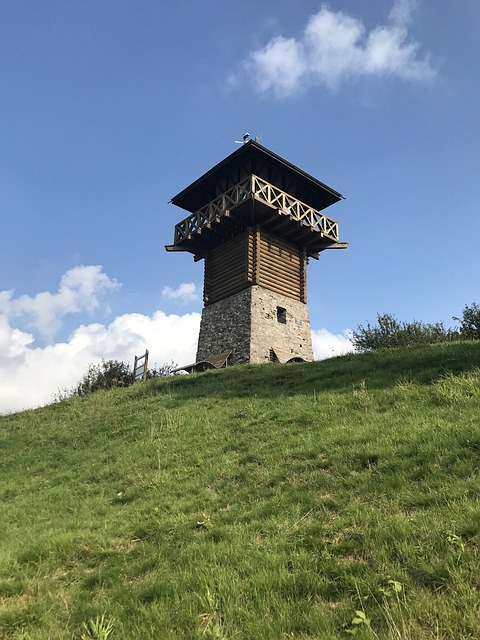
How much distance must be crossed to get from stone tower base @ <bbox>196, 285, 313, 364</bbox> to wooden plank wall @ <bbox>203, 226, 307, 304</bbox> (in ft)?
1.89

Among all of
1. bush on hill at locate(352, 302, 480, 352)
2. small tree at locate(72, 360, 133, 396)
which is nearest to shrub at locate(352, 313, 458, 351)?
bush on hill at locate(352, 302, 480, 352)

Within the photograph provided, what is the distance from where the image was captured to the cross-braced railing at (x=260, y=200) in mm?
22359

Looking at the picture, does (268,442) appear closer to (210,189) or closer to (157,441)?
(157,441)

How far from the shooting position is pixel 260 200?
21859mm

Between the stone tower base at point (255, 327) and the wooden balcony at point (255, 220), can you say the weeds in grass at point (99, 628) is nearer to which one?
the stone tower base at point (255, 327)

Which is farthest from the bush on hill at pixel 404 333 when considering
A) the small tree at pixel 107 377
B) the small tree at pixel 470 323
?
the small tree at pixel 107 377

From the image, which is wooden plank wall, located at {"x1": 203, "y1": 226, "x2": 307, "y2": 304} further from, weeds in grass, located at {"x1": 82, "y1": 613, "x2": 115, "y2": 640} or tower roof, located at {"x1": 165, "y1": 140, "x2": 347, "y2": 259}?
weeds in grass, located at {"x1": 82, "y1": 613, "x2": 115, "y2": 640}

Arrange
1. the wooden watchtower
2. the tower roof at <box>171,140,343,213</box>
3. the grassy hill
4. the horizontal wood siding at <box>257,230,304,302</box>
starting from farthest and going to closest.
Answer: the tower roof at <box>171,140,343,213</box> → the horizontal wood siding at <box>257,230,304,302</box> → the wooden watchtower → the grassy hill

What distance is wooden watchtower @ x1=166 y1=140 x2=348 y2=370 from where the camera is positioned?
2231cm

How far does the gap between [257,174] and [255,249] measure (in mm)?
4761

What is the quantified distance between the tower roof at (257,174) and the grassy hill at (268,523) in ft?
54.2

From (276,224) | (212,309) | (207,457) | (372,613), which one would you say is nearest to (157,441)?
(207,457)

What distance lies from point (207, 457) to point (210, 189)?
2174 centimetres

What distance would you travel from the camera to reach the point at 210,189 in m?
27.4
